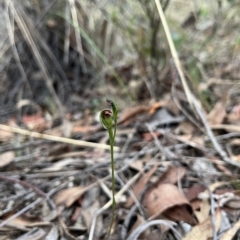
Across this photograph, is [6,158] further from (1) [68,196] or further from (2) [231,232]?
(2) [231,232]

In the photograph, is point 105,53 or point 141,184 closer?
point 141,184

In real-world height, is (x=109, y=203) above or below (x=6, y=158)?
below

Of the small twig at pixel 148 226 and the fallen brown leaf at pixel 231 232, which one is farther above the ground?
the small twig at pixel 148 226

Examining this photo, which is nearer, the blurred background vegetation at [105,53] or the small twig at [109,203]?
the small twig at [109,203]

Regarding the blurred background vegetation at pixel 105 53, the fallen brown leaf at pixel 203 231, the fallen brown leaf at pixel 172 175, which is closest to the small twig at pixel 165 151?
the fallen brown leaf at pixel 172 175

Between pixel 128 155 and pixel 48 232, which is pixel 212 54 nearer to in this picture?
pixel 128 155

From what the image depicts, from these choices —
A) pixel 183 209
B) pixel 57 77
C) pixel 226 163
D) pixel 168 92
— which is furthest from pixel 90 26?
pixel 183 209

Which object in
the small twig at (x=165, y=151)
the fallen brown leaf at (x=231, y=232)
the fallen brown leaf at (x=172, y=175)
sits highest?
the small twig at (x=165, y=151)

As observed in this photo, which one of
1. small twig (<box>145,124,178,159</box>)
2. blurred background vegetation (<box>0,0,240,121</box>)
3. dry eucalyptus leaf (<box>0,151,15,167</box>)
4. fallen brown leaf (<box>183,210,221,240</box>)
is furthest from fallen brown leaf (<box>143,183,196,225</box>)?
blurred background vegetation (<box>0,0,240,121</box>)

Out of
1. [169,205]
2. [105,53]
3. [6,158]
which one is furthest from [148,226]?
[105,53]

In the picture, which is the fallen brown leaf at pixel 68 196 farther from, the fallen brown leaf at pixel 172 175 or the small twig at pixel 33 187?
the fallen brown leaf at pixel 172 175
